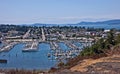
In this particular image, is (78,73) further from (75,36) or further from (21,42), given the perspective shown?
(75,36)

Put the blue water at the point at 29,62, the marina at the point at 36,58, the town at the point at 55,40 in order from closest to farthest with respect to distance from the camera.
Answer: the blue water at the point at 29,62, the marina at the point at 36,58, the town at the point at 55,40

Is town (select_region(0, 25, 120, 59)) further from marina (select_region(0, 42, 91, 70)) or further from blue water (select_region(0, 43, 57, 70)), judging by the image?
blue water (select_region(0, 43, 57, 70))

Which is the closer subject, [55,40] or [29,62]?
[29,62]

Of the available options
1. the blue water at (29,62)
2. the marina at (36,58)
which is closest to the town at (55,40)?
the marina at (36,58)

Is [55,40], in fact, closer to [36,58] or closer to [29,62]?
[36,58]

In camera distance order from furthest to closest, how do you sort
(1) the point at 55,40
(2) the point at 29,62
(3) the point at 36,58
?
(1) the point at 55,40 < (3) the point at 36,58 < (2) the point at 29,62

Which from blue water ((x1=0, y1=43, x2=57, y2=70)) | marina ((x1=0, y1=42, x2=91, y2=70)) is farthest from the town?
blue water ((x1=0, y1=43, x2=57, y2=70))

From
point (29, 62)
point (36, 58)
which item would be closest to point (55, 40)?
point (36, 58)

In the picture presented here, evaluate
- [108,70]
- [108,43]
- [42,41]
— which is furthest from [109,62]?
[42,41]

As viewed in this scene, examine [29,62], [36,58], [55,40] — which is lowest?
[55,40]

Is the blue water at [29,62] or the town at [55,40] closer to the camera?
the blue water at [29,62]

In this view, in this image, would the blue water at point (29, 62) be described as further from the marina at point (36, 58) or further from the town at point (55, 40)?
the town at point (55, 40)

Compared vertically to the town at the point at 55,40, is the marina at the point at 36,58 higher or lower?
higher
